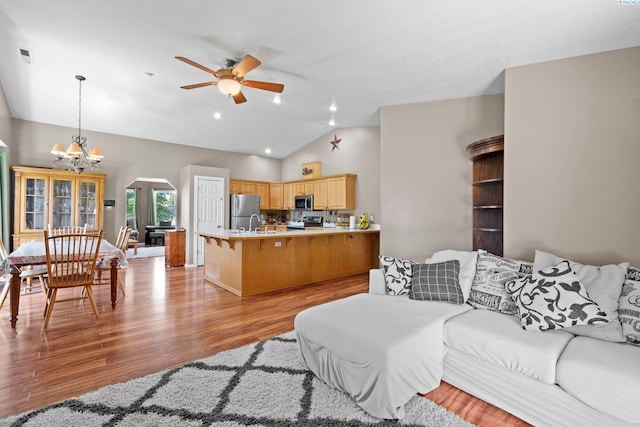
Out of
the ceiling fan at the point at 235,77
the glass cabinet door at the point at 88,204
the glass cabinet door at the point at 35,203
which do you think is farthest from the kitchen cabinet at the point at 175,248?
the ceiling fan at the point at 235,77

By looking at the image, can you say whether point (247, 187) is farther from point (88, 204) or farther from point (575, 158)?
point (575, 158)

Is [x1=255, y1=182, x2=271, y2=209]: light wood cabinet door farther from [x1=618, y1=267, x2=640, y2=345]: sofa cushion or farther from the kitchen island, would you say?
[x1=618, y1=267, x2=640, y2=345]: sofa cushion

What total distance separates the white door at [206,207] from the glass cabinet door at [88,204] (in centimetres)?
193

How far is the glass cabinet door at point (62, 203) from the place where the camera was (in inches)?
221

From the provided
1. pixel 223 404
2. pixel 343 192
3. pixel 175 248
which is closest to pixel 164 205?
pixel 175 248

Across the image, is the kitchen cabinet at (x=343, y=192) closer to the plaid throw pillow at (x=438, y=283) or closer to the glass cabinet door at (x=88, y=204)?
the plaid throw pillow at (x=438, y=283)

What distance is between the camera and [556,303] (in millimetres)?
1977

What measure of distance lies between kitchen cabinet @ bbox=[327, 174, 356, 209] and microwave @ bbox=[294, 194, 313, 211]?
68 cm

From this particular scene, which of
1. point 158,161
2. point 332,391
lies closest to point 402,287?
point 332,391

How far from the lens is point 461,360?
204 centimetres

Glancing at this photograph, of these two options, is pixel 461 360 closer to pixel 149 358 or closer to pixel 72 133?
pixel 149 358

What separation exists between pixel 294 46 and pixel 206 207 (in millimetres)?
4683

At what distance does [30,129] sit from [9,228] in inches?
77.2

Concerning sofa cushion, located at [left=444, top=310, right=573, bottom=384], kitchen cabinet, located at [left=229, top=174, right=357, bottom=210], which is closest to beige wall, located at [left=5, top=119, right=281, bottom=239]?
kitchen cabinet, located at [left=229, top=174, right=357, bottom=210]
